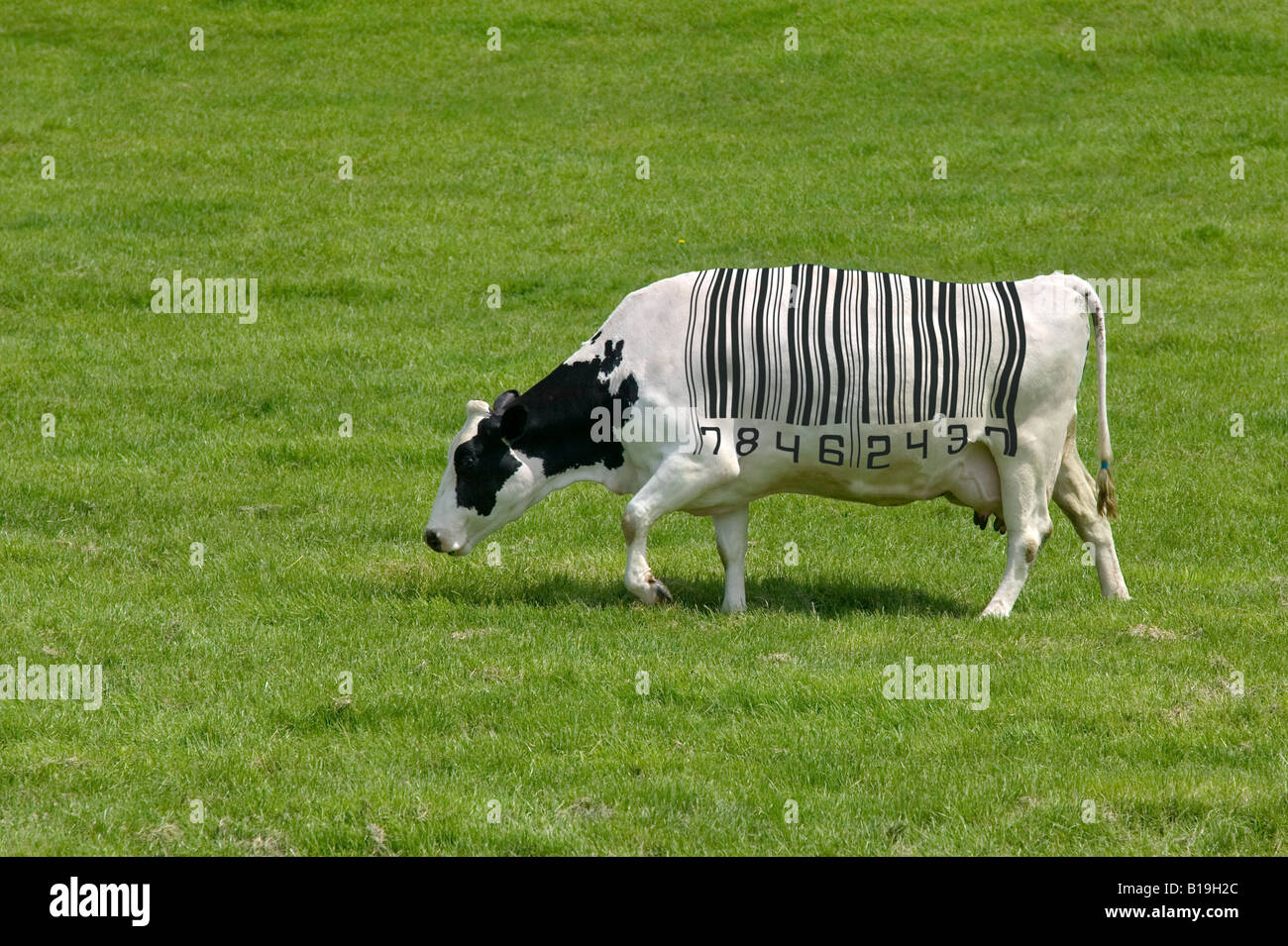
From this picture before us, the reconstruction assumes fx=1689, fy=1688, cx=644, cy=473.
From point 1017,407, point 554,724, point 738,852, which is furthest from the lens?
point 1017,407

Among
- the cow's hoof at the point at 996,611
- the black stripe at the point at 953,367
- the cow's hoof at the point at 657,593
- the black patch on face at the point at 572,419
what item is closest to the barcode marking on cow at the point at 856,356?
the black stripe at the point at 953,367

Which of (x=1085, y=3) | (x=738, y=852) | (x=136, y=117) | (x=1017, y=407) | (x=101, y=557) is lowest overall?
(x=738, y=852)

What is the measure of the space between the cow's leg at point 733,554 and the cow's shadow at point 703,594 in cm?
16

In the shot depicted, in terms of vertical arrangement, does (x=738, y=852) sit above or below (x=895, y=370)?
below

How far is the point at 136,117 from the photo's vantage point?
3183 cm

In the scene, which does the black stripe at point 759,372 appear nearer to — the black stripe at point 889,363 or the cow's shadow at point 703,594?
the black stripe at point 889,363

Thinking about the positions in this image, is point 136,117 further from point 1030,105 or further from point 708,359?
point 708,359

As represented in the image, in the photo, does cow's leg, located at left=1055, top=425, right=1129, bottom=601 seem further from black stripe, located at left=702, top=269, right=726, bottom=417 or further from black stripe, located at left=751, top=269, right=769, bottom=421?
black stripe, located at left=702, top=269, right=726, bottom=417

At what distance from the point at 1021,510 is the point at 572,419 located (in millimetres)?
3444

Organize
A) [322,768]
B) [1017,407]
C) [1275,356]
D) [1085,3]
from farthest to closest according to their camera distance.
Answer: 1. [1085,3]
2. [1275,356]
3. [1017,407]
4. [322,768]

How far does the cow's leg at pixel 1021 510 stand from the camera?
12.5 m

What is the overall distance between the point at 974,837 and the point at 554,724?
2.71m

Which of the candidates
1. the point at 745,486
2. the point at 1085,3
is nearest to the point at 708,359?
the point at 745,486

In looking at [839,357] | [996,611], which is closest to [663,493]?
[839,357]
